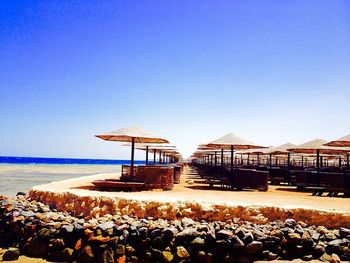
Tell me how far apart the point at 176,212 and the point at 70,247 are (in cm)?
267

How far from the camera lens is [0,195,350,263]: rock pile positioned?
6742 millimetres

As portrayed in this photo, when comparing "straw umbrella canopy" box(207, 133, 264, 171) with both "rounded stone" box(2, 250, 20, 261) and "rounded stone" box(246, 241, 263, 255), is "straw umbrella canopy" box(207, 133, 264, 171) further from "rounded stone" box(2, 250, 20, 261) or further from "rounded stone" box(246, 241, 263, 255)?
"rounded stone" box(2, 250, 20, 261)

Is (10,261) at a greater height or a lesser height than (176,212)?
lesser

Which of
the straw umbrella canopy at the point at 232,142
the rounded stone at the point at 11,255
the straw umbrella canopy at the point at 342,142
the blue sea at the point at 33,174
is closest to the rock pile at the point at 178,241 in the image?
the rounded stone at the point at 11,255

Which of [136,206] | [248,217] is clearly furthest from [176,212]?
[248,217]

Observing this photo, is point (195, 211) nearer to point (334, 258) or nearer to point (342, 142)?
point (334, 258)

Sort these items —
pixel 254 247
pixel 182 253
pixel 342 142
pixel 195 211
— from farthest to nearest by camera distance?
pixel 342 142
pixel 195 211
pixel 182 253
pixel 254 247

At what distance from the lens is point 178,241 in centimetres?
696

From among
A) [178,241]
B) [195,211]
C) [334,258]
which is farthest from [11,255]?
[334,258]

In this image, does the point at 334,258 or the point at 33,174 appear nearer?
the point at 334,258

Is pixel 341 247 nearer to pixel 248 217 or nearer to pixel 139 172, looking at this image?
pixel 248 217

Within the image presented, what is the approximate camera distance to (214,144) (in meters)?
12.3

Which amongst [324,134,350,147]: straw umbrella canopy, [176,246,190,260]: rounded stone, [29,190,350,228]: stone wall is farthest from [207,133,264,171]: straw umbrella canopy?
[176,246,190,260]: rounded stone

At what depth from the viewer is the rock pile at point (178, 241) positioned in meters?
6.74
